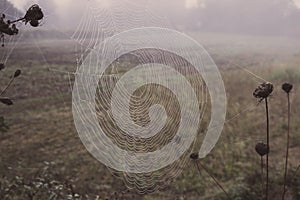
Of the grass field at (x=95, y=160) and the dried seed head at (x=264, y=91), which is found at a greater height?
the dried seed head at (x=264, y=91)

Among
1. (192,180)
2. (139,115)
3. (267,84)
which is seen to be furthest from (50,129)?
(267,84)

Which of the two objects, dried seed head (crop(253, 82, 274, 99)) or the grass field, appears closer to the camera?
dried seed head (crop(253, 82, 274, 99))

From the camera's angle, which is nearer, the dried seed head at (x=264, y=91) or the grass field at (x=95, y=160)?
the dried seed head at (x=264, y=91)

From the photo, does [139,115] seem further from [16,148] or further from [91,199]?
[16,148]

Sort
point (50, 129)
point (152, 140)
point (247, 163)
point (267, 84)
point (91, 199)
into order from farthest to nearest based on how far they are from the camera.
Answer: point (50, 129)
point (247, 163)
point (91, 199)
point (152, 140)
point (267, 84)

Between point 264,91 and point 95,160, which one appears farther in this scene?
point 95,160

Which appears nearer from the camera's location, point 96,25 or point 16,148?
point 96,25

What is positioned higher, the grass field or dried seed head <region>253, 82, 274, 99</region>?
dried seed head <region>253, 82, 274, 99</region>

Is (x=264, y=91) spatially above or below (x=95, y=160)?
above

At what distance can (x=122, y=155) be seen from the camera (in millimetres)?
3561

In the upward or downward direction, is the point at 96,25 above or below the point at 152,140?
above

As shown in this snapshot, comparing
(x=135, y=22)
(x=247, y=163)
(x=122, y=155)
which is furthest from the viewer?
(x=247, y=163)

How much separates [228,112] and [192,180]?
3.87m

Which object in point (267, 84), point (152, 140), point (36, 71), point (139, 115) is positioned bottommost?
point (36, 71)
